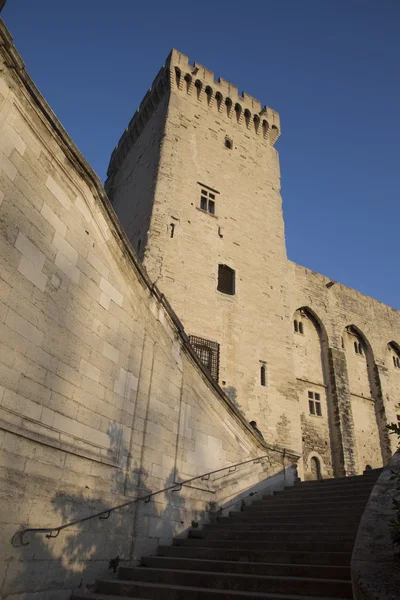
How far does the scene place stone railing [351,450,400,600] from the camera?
2855mm

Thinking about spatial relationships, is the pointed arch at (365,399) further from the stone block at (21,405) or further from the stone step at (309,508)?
the stone block at (21,405)

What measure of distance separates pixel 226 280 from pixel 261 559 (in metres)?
11.5

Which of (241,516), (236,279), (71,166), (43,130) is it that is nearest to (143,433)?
(241,516)

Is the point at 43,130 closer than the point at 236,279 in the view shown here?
Yes

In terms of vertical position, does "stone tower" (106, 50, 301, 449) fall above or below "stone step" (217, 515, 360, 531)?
above

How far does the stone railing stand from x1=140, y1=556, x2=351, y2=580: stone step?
0.78 meters

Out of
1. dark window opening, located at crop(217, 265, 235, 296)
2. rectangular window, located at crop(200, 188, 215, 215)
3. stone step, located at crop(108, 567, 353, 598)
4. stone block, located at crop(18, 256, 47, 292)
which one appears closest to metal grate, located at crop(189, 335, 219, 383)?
dark window opening, located at crop(217, 265, 235, 296)

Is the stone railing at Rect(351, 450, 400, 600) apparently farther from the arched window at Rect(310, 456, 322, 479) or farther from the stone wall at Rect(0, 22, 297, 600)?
the arched window at Rect(310, 456, 322, 479)

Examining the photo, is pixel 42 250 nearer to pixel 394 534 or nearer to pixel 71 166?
pixel 71 166

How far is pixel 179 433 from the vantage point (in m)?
7.95

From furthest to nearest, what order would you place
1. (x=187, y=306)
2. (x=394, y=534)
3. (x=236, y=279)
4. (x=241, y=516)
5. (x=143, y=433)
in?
1. (x=236, y=279)
2. (x=187, y=306)
3. (x=241, y=516)
4. (x=143, y=433)
5. (x=394, y=534)

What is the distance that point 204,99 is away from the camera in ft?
65.6

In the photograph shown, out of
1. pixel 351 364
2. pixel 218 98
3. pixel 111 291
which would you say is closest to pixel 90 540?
pixel 111 291

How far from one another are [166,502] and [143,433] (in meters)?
1.21
